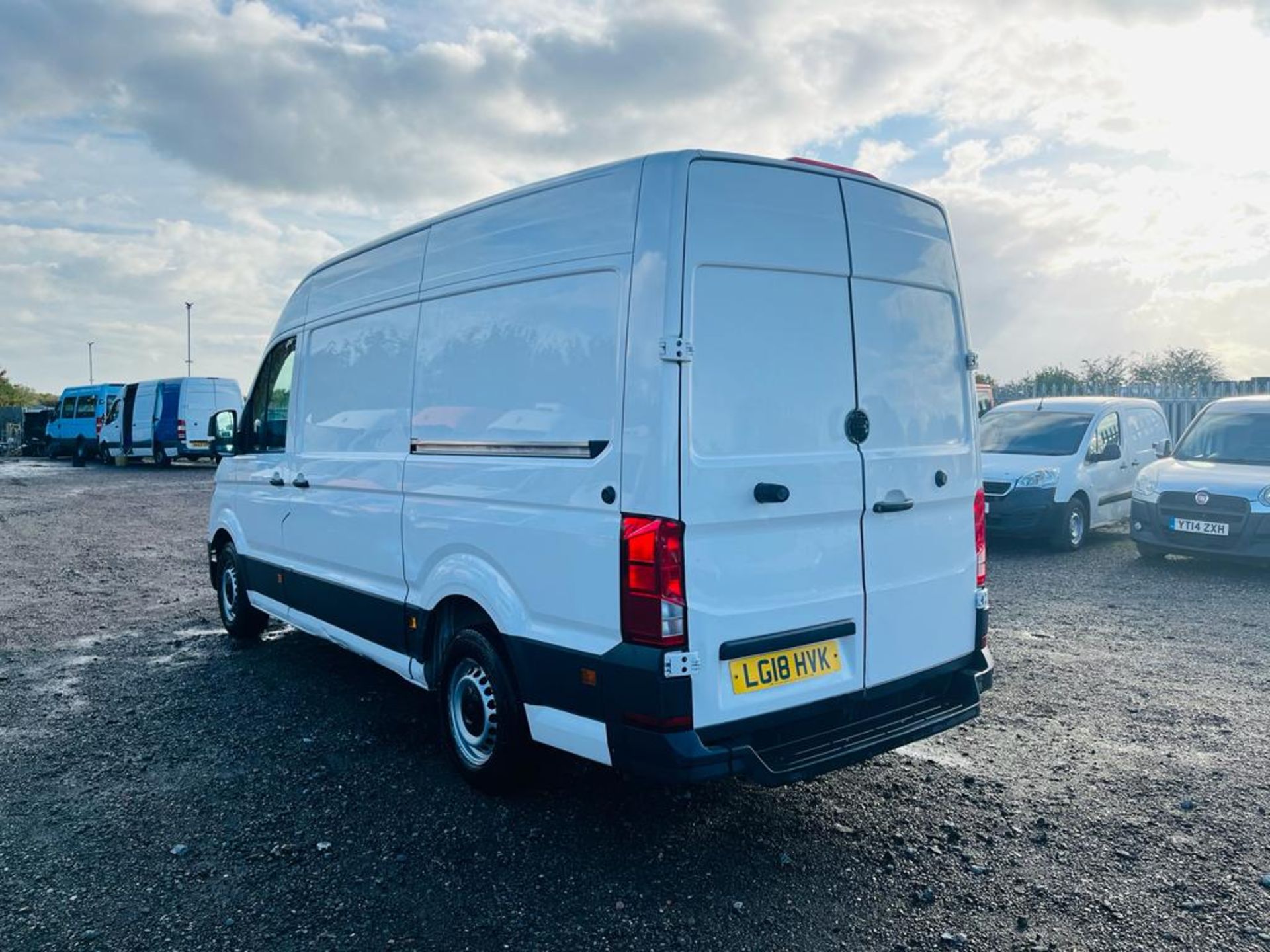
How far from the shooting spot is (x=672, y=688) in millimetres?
3326

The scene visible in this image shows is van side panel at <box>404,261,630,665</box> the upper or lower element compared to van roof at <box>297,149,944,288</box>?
lower

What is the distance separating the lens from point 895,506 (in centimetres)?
396

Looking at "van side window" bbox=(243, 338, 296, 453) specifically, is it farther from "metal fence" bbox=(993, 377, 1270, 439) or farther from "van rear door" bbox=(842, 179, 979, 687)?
"metal fence" bbox=(993, 377, 1270, 439)

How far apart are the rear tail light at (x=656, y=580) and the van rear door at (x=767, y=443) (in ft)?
0.15

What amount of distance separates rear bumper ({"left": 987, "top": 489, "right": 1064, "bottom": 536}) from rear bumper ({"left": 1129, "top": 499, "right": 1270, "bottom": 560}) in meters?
0.84

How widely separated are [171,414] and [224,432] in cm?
2205

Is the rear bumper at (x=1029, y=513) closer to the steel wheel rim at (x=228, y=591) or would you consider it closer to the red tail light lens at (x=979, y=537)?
the red tail light lens at (x=979, y=537)

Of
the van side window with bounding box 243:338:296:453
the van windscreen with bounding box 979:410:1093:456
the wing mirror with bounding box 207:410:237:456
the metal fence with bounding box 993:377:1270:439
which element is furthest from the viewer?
the metal fence with bounding box 993:377:1270:439

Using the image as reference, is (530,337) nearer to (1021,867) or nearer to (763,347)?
(763,347)

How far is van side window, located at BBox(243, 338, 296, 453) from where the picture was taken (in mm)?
6141

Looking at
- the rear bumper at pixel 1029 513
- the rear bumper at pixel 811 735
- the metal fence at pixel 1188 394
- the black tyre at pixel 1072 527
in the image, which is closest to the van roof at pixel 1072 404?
the black tyre at pixel 1072 527

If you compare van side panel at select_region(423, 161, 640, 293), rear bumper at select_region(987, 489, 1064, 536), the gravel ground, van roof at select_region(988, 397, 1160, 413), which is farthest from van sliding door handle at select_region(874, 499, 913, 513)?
van roof at select_region(988, 397, 1160, 413)

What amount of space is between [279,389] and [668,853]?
159 inches

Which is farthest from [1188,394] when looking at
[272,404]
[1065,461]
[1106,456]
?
[272,404]
